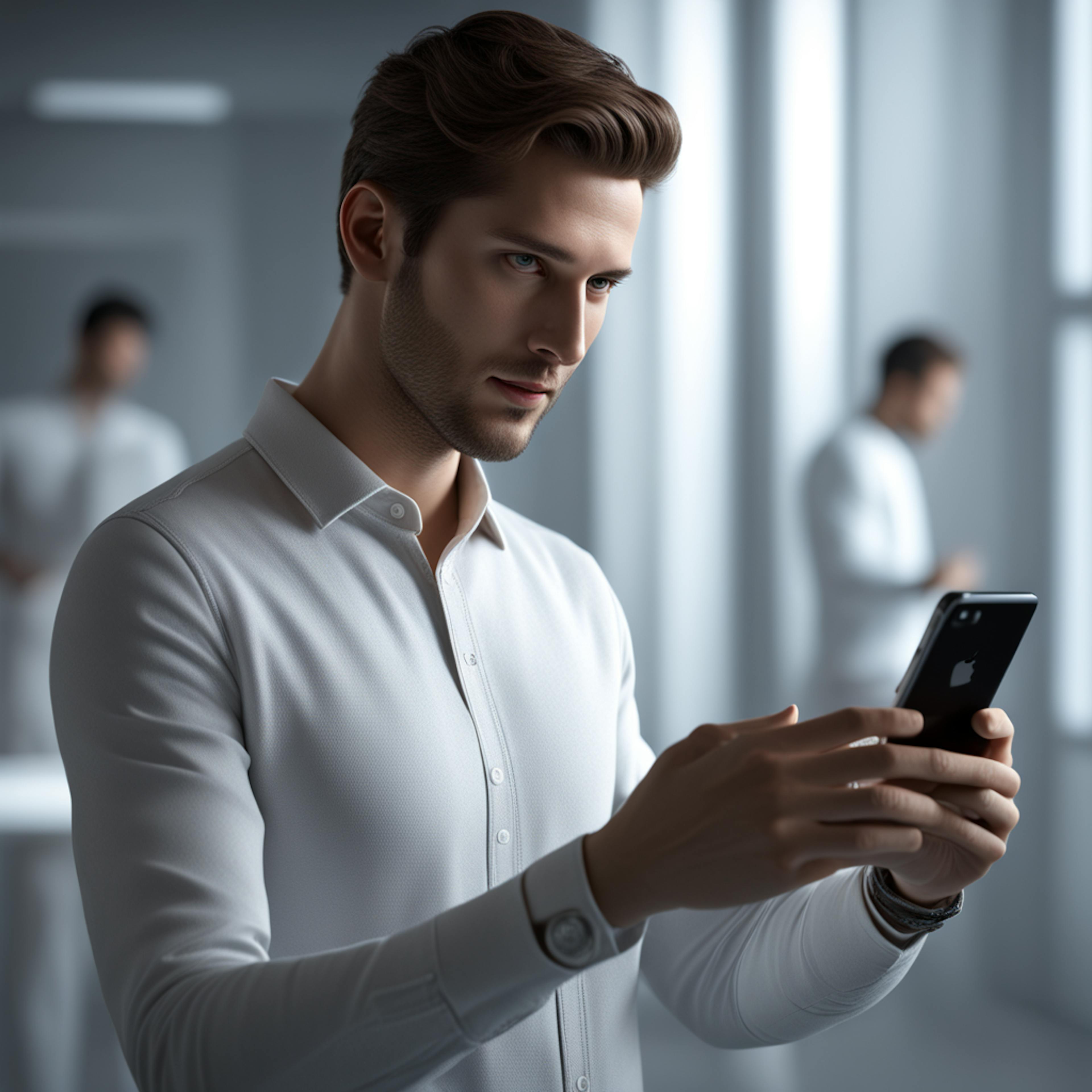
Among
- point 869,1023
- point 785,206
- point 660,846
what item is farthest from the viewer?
point 785,206

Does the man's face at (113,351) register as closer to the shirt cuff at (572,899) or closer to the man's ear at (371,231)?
the man's ear at (371,231)

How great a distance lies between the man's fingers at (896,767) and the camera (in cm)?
56

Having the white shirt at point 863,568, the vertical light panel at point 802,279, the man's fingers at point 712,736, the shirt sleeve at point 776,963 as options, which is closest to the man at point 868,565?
the white shirt at point 863,568

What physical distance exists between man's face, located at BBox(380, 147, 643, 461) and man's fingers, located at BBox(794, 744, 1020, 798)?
0.39 meters

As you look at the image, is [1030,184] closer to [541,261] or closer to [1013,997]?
[1013,997]

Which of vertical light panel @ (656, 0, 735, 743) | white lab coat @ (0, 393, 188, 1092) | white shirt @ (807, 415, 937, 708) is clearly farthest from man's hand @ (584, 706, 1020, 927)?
vertical light panel @ (656, 0, 735, 743)

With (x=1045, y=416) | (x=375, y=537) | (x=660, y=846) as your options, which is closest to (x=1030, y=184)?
(x=1045, y=416)

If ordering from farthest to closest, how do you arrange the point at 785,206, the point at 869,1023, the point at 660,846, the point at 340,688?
the point at 785,206, the point at 869,1023, the point at 340,688, the point at 660,846

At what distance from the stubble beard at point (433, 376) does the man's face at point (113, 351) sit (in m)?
2.08

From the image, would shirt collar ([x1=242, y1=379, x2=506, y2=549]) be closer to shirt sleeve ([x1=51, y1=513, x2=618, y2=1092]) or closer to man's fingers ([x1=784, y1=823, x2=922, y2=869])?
shirt sleeve ([x1=51, y1=513, x2=618, y2=1092])

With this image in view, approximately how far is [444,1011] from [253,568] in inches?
14.0

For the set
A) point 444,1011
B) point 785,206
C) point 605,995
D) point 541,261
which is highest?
point 785,206

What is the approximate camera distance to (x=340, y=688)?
77 centimetres

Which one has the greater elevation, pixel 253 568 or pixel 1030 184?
pixel 1030 184
